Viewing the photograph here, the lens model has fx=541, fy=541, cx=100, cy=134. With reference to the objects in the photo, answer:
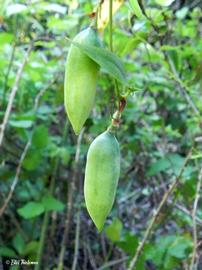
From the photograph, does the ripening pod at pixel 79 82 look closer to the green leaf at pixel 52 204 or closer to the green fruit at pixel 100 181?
the green fruit at pixel 100 181

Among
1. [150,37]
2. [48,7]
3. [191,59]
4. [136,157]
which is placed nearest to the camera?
[150,37]

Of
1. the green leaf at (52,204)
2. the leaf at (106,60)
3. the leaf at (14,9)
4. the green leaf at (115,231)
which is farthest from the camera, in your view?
the green leaf at (115,231)

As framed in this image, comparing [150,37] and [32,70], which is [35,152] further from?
[150,37]

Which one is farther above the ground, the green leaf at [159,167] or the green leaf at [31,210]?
the green leaf at [31,210]

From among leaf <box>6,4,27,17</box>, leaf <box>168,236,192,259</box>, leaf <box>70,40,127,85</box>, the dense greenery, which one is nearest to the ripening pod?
leaf <box>70,40,127,85</box>

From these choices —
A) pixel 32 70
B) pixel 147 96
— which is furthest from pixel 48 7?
pixel 147 96

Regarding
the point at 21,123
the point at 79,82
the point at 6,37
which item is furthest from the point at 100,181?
the point at 6,37

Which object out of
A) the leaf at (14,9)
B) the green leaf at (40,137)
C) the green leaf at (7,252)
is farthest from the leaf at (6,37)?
the green leaf at (7,252)

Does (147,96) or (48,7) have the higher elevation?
(48,7)
